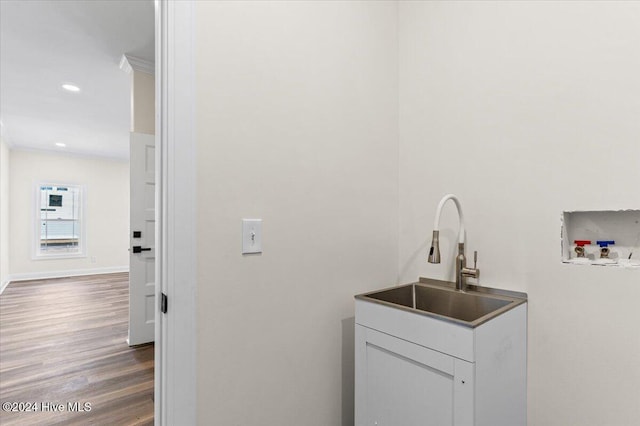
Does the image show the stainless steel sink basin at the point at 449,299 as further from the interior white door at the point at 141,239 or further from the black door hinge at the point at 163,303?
the interior white door at the point at 141,239

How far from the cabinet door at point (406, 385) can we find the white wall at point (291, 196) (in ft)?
0.68

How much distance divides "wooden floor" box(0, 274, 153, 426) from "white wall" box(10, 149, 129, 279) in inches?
76.0

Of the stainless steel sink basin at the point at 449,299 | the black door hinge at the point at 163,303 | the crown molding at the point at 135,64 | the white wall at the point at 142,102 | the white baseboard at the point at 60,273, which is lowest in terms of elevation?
the white baseboard at the point at 60,273

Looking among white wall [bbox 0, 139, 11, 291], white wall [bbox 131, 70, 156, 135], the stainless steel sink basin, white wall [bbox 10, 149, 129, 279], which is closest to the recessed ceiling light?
white wall [bbox 131, 70, 156, 135]

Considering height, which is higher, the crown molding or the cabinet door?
the crown molding

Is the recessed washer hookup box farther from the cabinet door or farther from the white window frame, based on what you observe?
the white window frame

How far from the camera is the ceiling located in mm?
2254

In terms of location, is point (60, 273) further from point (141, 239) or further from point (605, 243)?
point (605, 243)

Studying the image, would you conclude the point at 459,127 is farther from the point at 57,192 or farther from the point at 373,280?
the point at 57,192

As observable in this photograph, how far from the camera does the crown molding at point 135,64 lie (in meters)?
2.93

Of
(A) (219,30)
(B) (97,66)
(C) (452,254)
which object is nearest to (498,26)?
(C) (452,254)

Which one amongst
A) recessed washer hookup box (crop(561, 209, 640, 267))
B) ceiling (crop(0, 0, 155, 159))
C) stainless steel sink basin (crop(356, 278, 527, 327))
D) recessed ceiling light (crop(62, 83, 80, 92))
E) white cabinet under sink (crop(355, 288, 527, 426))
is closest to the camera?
white cabinet under sink (crop(355, 288, 527, 426))

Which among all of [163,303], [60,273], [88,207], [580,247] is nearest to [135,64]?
[163,303]

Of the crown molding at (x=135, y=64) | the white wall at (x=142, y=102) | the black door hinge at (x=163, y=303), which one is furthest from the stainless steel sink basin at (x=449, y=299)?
the crown molding at (x=135, y=64)
